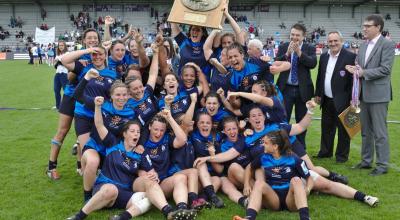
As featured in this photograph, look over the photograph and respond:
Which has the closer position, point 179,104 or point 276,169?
point 276,169

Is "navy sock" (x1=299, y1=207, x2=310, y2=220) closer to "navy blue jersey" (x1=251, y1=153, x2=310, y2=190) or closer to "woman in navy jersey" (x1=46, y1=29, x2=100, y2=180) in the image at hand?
"navy blue jersey" (x1=251, y1=153, x2=310, y2=190)

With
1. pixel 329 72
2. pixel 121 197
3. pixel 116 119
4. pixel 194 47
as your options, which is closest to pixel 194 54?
pixel 194 47

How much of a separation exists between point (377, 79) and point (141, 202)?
11.9 ft

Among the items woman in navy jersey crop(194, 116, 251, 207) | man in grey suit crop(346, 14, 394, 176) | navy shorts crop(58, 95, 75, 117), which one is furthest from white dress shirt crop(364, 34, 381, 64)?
navy shorts crop(58, 95, 75, 117)

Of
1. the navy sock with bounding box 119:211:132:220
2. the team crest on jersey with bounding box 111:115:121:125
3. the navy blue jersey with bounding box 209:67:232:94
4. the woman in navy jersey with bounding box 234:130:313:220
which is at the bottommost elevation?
the navy sock with bounding box 119:211:132:220

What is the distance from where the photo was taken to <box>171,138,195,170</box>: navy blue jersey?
4.99 metres

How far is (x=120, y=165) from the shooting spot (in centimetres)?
462

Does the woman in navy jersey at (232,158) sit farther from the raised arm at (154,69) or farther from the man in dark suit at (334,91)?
the man in dark suit at (334,91)

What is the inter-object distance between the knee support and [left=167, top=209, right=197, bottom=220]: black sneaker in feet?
1.25

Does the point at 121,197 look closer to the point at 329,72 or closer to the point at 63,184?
the point at 63,184

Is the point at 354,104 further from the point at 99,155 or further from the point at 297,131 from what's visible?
the point at 99,155

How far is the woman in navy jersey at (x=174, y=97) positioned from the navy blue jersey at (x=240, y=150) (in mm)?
727

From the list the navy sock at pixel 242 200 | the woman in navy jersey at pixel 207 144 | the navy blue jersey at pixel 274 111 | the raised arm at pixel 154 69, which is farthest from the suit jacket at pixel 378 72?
the raised arm at pixel 154 69

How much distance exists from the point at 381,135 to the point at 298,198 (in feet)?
7.62
